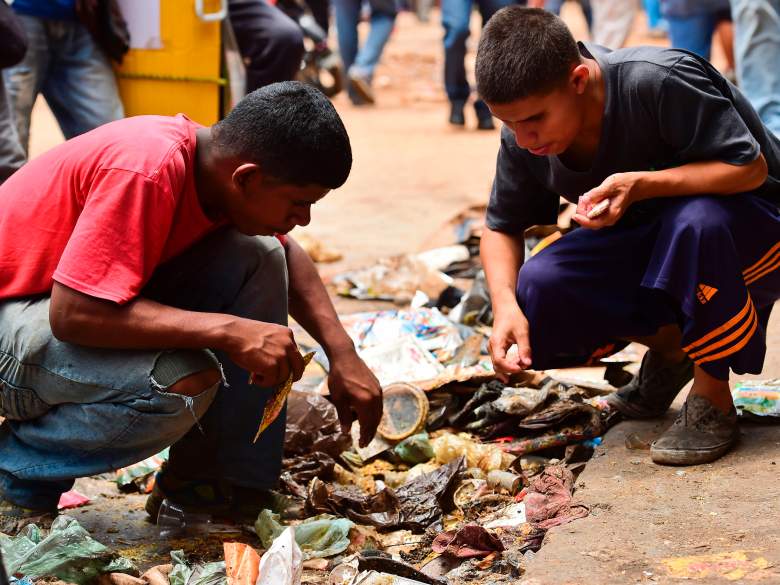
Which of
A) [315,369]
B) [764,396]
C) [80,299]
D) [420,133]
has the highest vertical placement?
[80,299]

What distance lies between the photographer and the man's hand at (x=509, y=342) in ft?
9.55

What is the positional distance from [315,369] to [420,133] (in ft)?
21.9

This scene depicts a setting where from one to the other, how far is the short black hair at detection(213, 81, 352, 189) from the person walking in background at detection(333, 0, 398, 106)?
8.73m

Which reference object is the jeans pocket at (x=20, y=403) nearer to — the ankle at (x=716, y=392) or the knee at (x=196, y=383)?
the knee at (x=196, y=383)

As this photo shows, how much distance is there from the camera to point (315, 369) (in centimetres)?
407

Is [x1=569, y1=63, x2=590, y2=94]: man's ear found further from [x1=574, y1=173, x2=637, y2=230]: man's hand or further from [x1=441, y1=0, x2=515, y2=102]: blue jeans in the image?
[x1=441, y1=0, x2=515, y2=102]: blue jeans

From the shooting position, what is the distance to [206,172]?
252 cm

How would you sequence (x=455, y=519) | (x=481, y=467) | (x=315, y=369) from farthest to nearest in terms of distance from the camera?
(x=315, y=369) < (x=481, y=467) < (x=455, y=519)

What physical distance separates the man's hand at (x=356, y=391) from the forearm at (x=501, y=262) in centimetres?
48

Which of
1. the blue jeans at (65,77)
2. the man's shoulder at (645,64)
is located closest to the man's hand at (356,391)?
Result: the man's shoulder at (645,64)

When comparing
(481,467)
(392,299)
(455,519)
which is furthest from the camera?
(392,299)

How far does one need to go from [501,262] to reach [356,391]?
69 cm

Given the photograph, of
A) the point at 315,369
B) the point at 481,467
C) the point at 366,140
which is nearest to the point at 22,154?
the point at 315,369

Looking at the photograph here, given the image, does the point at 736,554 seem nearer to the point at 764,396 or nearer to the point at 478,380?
the point at 764,396
